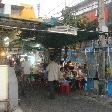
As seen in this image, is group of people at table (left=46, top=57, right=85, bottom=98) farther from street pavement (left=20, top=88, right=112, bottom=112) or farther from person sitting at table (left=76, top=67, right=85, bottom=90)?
street pavement (left=20, top=88, right=112, bottom=112)

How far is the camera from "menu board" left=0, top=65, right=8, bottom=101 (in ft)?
38.0

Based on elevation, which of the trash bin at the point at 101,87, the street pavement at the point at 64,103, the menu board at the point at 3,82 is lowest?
the street pavement at the point at 64,103

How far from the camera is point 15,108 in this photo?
12023 mm

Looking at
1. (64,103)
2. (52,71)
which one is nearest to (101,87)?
(52,71)

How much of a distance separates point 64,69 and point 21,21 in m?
6.10

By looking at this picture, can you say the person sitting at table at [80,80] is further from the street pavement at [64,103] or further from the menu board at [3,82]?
the menu board at [3,82]

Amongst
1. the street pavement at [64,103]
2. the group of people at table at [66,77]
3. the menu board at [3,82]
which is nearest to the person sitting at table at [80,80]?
the group of people at table at [66,77]

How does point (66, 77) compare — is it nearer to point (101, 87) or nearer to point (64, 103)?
point (101, 87)

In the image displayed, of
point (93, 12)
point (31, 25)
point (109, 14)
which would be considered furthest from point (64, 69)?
point (93, 12)

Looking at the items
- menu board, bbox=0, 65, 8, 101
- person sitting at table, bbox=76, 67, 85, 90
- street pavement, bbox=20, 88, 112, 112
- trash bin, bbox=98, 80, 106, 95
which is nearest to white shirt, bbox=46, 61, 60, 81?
street pavement, bbox=20, 88, 112, 112

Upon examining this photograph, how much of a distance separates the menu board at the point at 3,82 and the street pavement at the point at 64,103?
2.07m

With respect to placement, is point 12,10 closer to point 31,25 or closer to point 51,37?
point 31,25

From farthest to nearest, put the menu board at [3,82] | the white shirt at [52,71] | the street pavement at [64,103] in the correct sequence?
the white shirt at [52,71]
the street pavement at [64,103]
the menu board at [3,82]

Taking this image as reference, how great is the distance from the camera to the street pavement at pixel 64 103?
13.9 meters
